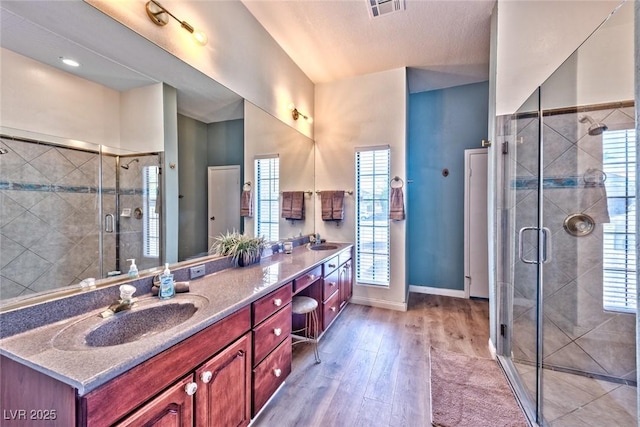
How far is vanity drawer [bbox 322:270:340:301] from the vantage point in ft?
7.85

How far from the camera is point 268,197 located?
262 centimetres

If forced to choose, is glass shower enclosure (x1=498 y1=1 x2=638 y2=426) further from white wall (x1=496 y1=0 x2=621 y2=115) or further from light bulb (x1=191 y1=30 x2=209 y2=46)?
light bulb (x1=191 y1=30 x2=209 y2=46)

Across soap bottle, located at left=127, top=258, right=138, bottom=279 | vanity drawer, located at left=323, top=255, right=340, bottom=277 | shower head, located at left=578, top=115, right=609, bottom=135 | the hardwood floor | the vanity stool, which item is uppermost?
shower head, located at left=578, top=115, right=609, bottom=135

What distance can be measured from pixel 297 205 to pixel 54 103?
2.23 meters

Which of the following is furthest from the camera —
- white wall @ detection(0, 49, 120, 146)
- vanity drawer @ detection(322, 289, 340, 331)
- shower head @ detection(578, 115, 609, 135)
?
vanity drawer @ detection(322, 289, 340, 331)

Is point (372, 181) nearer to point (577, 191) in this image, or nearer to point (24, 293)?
point (577, 191)

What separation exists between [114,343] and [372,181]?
2936 millimetres

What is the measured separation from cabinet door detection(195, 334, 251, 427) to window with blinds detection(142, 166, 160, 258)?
76 cm

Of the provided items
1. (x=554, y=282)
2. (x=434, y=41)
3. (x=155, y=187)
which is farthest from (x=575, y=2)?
(x=155, y=187)

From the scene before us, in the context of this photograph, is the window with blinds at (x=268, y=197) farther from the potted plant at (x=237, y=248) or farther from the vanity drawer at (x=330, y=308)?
the vanity drawer at (x=330, y=308)

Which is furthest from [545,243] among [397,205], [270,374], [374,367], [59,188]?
[59,188]

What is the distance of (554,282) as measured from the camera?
77.5 inches

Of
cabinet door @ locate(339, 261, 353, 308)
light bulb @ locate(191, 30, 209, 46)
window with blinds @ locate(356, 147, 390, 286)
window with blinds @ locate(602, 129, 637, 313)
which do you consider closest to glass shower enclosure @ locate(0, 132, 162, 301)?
light bulb @ locate(191, 30, 209, 46)

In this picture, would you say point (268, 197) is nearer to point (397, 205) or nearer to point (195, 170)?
point (195, 170)
